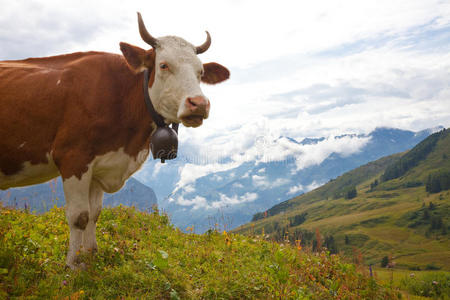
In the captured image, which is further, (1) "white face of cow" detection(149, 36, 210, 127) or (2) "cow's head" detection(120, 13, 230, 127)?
(2) "cow's head" detection(120, 13, 230, 127)

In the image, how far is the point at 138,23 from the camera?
18.6 feet

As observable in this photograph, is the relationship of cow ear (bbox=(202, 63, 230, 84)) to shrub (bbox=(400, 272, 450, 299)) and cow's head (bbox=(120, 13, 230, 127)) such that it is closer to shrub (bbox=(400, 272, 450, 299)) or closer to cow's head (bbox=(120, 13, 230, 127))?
cow's head (bbox=(120, 13, 230, 127))

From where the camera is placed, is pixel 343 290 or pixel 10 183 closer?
pixel 10 183

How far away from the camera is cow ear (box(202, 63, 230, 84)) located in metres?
6.84

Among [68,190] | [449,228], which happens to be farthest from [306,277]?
[449,228]

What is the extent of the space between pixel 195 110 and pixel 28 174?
285cm

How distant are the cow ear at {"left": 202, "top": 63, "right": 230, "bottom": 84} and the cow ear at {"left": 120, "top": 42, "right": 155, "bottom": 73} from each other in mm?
1267

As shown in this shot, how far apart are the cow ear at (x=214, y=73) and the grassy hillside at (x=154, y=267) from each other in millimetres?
3459

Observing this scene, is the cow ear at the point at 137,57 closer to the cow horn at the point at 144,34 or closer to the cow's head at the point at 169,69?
the cow's head at the point at 169,69

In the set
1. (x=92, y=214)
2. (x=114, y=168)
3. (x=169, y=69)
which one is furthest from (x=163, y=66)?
(x=92, y=214)

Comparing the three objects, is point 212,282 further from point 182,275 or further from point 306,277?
point 306,277

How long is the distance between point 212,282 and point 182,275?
0.57 metres

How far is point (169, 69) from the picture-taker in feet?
18.6

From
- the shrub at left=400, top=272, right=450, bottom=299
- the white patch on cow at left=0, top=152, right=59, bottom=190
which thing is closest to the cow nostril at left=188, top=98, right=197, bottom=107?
the white patch on cow at left=0, top=152, right=59, bottom=190
